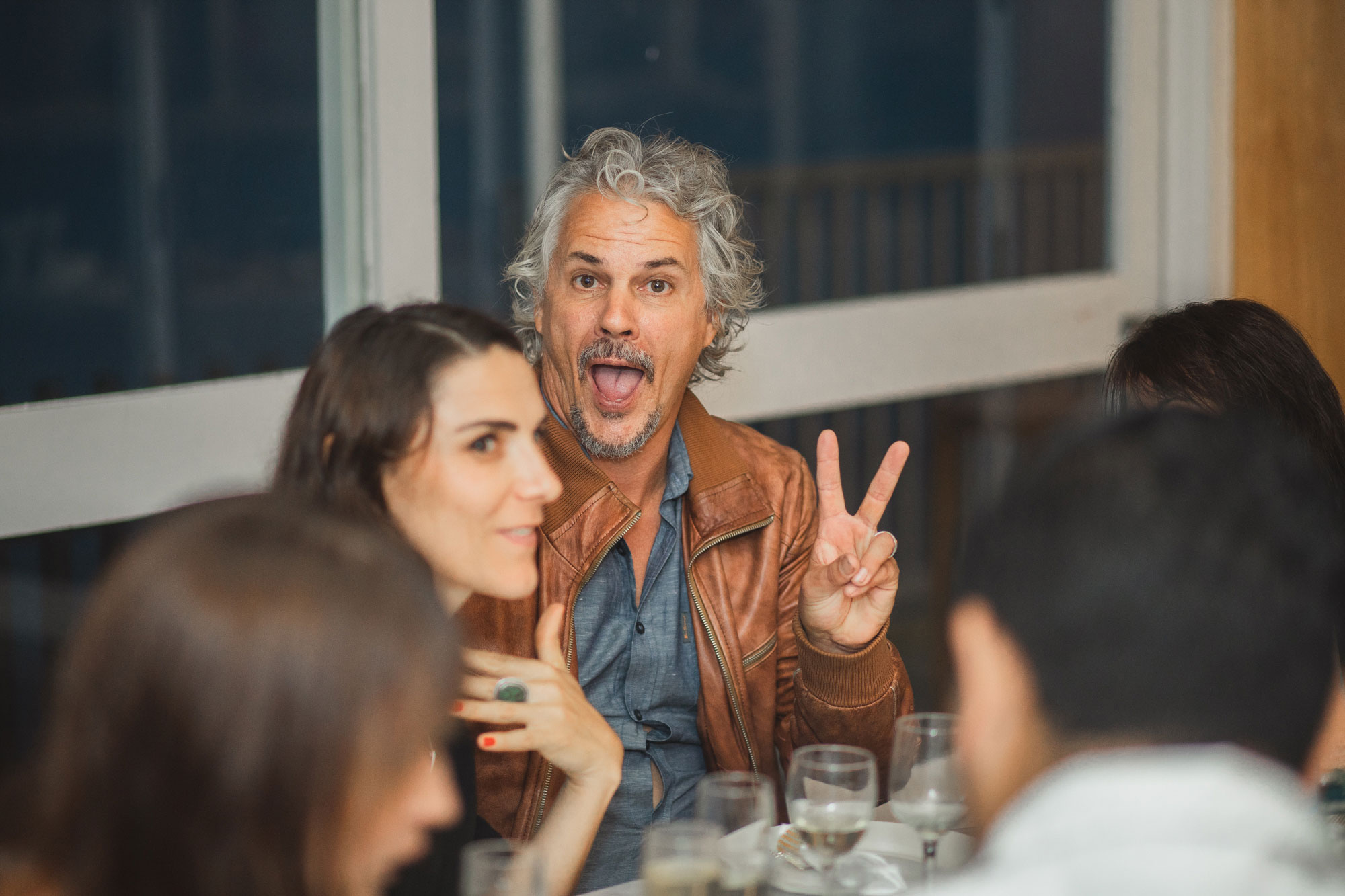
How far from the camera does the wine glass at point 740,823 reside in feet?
4.03

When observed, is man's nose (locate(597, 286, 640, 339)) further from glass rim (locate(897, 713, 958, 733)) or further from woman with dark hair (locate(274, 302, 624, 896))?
glass rim (locate(897, 713, 958, 733))

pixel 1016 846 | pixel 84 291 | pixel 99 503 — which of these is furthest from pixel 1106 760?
pixel 84 291

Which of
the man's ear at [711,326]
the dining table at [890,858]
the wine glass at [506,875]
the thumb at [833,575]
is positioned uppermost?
the man's ear at [711,326]

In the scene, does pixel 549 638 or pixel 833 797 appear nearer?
pixel 833 797

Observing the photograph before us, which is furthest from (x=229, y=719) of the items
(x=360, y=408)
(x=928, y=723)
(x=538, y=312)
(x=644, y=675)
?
(x=538, y=312)

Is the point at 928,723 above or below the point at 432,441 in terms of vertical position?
below

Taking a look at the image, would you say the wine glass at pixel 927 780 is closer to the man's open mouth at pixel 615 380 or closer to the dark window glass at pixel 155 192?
the man's open mouth at pixel 615 380

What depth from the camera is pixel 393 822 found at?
36.0 inches

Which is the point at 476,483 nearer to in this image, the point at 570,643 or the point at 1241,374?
the point at 570,643

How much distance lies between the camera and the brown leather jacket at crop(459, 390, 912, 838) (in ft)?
6.05

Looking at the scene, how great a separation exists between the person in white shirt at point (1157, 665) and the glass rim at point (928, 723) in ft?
1.34

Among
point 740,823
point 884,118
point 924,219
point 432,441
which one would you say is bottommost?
point 740,823

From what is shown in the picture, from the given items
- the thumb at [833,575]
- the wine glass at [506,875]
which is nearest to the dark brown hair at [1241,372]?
the thumb at [833,575]

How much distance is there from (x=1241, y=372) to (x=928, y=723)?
67 centimetres
